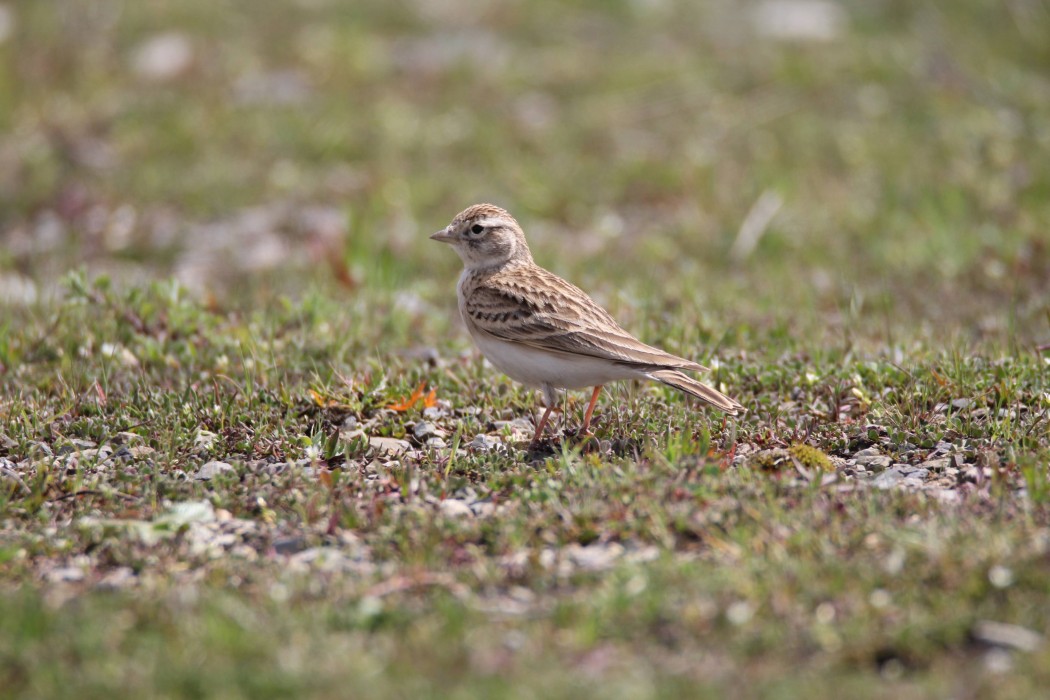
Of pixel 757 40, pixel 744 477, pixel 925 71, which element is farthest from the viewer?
pixel 757 40

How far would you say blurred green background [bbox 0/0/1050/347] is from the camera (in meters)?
10.3

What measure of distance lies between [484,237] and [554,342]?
137cm

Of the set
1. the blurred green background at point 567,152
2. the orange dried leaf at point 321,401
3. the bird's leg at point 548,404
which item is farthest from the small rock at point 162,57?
the bird's leg at point 548,404

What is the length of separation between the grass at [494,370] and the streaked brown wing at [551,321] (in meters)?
0.46

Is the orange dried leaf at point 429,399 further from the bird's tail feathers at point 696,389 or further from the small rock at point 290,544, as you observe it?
the small rock at point 290,544

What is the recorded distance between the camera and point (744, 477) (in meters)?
5.82

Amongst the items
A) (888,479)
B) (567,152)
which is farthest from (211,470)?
(567,152)

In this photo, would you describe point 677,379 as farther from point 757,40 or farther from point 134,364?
point 757,40

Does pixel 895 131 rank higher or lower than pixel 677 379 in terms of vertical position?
higher

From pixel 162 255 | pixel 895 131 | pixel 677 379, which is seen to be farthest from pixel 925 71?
pixel 677 379

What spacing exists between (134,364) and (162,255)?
3810mm

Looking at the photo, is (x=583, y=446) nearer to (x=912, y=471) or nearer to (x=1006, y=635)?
(x=912, y=471)

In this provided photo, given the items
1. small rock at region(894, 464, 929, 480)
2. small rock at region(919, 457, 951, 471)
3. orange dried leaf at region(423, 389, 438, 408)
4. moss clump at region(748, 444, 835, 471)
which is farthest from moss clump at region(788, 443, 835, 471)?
orange dried leaf at region(423, 389, 438, 408)

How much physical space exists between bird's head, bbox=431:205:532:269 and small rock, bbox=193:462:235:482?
233cm
